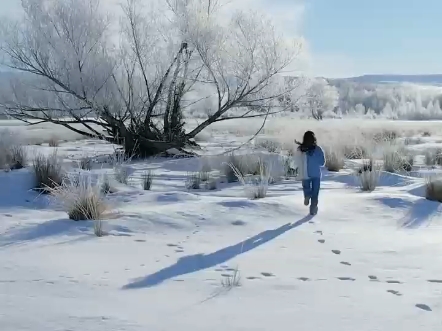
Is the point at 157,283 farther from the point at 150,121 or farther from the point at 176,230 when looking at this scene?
the point at 150,121

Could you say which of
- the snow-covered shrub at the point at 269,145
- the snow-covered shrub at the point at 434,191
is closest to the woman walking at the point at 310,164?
the snow-covered shrub at the point at 434,191

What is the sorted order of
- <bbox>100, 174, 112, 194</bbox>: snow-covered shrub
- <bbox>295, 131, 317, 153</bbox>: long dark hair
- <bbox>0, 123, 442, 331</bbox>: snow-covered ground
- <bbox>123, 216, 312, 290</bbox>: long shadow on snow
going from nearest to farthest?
<bbox>0, 123, 442, 331</bbox>: snow-covered ground
<bbox>123, 216, 312, 290</bbox>: long shadow on snow
<bbox>295, 131, 317, 153</bbox>: long dark hair
<bbox>100, 174, 112, 194</bbox>: snow-covered shrub

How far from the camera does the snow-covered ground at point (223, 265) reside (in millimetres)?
3803

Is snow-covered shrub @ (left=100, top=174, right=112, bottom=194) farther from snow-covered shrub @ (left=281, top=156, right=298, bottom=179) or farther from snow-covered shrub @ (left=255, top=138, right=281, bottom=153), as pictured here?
snow-covered shrub @ (left=255, top=138, right=281, bottom=153)

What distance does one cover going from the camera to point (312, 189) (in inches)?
302

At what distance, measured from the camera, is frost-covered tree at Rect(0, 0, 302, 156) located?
14.3 m

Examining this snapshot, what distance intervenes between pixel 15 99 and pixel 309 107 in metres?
7.74

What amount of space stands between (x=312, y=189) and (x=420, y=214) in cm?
143

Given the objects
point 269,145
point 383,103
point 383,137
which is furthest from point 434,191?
point 383,103

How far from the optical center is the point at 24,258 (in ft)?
16.9

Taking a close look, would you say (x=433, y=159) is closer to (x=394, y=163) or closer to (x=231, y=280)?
(x=394, y=163)

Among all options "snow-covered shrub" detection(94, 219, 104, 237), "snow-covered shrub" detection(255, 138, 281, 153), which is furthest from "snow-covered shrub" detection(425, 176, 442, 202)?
"snow-covered shrub" detection(255, 138, 281, 153)

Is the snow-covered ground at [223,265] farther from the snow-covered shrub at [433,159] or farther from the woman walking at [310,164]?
the snow-covered shrub at [433,159]

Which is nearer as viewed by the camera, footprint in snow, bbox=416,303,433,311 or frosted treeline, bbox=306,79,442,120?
footprint in snow, bbox=416,303,433,311
